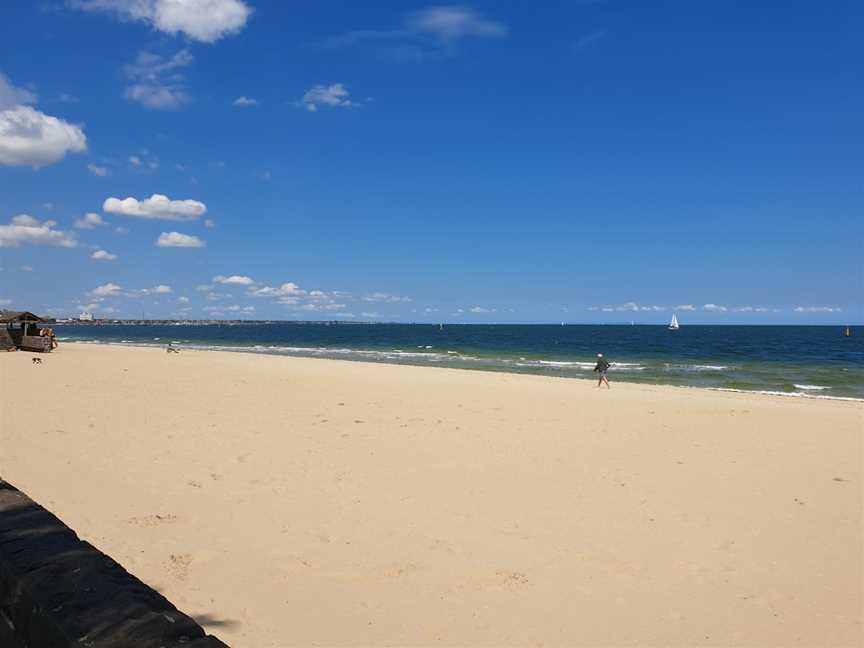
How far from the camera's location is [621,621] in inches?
195

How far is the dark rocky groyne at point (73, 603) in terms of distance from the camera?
172 cm

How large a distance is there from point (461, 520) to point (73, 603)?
5.59 meters

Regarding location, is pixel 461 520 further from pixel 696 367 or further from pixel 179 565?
pixel 696 367

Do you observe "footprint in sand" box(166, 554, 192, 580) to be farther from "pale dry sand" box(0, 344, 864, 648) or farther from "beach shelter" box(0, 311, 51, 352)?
"beach shelter" box(0, 311, 51, 352)

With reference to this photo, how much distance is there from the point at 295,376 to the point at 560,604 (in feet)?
68.0

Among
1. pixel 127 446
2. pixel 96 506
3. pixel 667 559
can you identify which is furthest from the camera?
pixel 127 446

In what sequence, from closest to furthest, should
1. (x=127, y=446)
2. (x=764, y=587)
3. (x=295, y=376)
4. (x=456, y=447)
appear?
(x=764, y=587) < (x=127, y=446) < (x=456, y=447) < (x=295, y=376)

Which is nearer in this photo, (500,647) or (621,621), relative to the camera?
(500,647)

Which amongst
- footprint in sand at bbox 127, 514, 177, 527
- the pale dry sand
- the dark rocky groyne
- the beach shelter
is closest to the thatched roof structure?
the beach shelter

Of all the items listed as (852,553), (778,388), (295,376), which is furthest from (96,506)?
(778,388)

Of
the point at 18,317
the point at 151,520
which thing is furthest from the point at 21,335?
the point at 151,520

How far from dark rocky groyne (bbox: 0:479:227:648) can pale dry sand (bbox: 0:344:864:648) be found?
2.55 metres

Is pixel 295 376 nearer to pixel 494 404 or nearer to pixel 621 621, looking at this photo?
pixel 494 404

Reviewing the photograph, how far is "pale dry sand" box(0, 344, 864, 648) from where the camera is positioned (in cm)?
496
